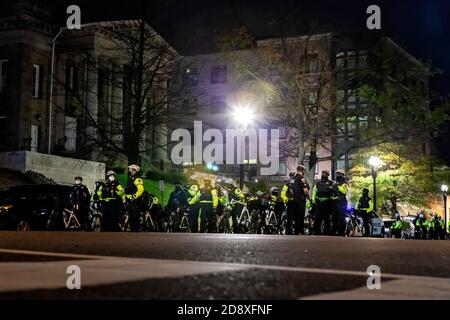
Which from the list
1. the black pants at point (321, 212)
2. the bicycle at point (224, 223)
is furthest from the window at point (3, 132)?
the black pants at point (321, 212)

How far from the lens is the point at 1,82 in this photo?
1636 inches

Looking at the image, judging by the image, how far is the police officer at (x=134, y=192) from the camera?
1733 cm

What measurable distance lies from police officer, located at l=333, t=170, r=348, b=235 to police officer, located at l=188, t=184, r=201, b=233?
4880 millimetres

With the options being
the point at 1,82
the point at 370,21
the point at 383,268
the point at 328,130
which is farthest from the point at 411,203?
the point at 383,268

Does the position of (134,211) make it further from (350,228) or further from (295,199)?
(350,228)

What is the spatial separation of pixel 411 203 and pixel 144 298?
44200mm

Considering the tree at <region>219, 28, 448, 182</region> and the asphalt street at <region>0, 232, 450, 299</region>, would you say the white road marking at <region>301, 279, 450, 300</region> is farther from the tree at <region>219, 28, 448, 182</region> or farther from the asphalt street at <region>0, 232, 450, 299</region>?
the tree at <region>219, 28, 448, 182</region>

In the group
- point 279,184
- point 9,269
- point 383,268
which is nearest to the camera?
point 9,269

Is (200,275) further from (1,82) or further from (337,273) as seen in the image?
(1,82)

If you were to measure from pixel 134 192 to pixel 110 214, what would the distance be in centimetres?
128

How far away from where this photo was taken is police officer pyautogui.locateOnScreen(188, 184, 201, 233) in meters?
21.5

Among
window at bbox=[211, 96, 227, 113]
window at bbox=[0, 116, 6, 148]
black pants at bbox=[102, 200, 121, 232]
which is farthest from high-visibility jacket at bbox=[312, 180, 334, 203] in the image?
window at bbox=[211, 96, 227, 113]

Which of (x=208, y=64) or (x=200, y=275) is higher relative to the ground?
(x=208, y=64)
